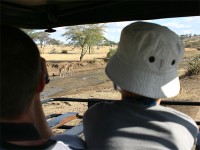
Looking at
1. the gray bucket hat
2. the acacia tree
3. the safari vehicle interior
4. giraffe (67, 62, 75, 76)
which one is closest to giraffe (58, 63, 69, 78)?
giraffe (67, 62, 75, 76)

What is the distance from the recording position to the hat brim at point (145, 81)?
1401 millimetres

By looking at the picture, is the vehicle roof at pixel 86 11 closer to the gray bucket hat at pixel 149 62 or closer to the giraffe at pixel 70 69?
the gray bucket hat at pixel 149 62

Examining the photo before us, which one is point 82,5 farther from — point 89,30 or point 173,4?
point 89,30

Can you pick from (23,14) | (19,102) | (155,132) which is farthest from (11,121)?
(23,14)

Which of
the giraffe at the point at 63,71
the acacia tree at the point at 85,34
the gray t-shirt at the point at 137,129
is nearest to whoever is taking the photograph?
the gray t-shirt at the point at 137,129

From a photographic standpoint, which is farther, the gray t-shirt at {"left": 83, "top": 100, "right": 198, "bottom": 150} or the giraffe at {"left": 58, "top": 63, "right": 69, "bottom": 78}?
the giraffe at {"left": 58, "top": 63, "right": 69, "bottom": 78}

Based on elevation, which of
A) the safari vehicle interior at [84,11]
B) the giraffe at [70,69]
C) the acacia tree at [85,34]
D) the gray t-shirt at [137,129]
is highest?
the safari vehicle interior at [84,11]

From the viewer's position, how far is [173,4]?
2102 millimetres

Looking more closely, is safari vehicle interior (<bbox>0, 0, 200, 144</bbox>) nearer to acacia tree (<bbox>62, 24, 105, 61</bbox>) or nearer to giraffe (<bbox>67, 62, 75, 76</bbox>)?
giraffe (<bbox>67, 62, 75, 76</bbox>)

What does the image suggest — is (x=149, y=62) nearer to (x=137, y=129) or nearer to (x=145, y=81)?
(x=145, y=81)

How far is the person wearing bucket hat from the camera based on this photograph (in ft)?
4.56

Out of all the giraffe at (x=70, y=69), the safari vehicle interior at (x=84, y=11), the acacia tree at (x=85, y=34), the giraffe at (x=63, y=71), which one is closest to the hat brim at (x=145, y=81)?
the safari vehicle interior at (x=84, y=11)

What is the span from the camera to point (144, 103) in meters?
1.43

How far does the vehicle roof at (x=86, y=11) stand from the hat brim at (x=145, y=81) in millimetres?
652
